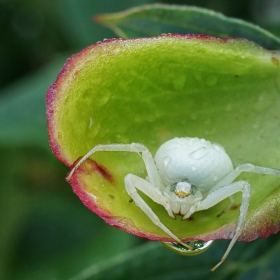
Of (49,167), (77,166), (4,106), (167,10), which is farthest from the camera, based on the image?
(49,167)

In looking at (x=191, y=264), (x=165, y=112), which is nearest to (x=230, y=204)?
(x=165, y=112)

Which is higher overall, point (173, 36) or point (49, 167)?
point (173, 36)

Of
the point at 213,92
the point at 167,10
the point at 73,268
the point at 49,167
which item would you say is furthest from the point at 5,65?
the point at 213,92

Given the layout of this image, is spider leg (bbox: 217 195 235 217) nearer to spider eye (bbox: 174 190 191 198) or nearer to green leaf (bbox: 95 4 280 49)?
spider eye (bbox: 174 190 191 198)

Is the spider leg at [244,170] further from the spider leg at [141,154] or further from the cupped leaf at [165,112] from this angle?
the spider leg at [141,154]

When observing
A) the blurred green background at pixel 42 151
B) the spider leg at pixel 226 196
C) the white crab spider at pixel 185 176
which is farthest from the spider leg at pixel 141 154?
the blurred green background at pixel 42 151

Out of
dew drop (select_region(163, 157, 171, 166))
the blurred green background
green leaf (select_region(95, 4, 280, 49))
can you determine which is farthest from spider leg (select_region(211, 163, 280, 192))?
→ the blurred green background

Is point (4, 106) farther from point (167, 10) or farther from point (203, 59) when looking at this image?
point (203, 59)
